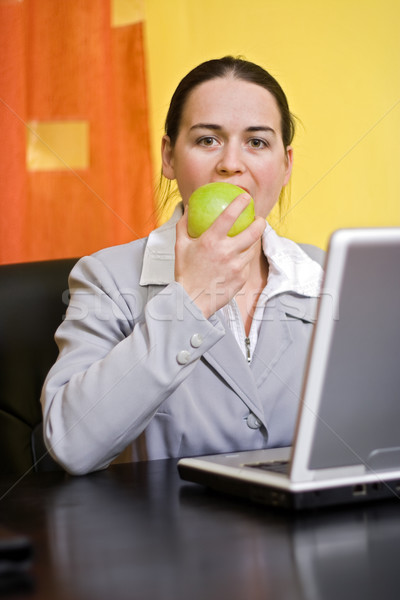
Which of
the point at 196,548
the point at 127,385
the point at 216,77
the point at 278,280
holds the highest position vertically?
the point at 216,77

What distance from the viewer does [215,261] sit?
101 cm

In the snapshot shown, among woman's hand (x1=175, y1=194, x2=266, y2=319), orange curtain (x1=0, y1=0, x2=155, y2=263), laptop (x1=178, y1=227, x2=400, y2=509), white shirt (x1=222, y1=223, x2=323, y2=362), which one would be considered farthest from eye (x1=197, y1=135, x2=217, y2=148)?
laptop (x1=178, y1=227, x2=400, y2=509)

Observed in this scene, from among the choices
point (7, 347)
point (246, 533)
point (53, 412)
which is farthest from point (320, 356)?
point (7, 347)

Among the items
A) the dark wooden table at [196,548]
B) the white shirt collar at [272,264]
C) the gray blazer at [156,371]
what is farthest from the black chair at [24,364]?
the dark wooden table at [196,548]

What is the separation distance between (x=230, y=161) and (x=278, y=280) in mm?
240

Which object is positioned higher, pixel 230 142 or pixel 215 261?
pixel 230 142

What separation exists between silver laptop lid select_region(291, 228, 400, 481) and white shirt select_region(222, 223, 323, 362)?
0.64m

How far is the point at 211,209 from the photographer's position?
3.63ft

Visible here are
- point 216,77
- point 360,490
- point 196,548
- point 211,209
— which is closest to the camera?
point 196,548

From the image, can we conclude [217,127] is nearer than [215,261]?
No

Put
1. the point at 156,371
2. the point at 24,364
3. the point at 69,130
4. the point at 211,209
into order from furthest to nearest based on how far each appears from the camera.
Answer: the point at 69,130, the point at 24,364, the point at 211,209, the point at 156,371

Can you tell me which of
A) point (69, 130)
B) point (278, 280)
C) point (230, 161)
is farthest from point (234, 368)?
point (69, 130)

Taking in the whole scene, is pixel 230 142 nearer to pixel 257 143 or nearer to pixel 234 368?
pixel 257 143

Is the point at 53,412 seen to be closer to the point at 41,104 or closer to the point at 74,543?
the point at 74,543
